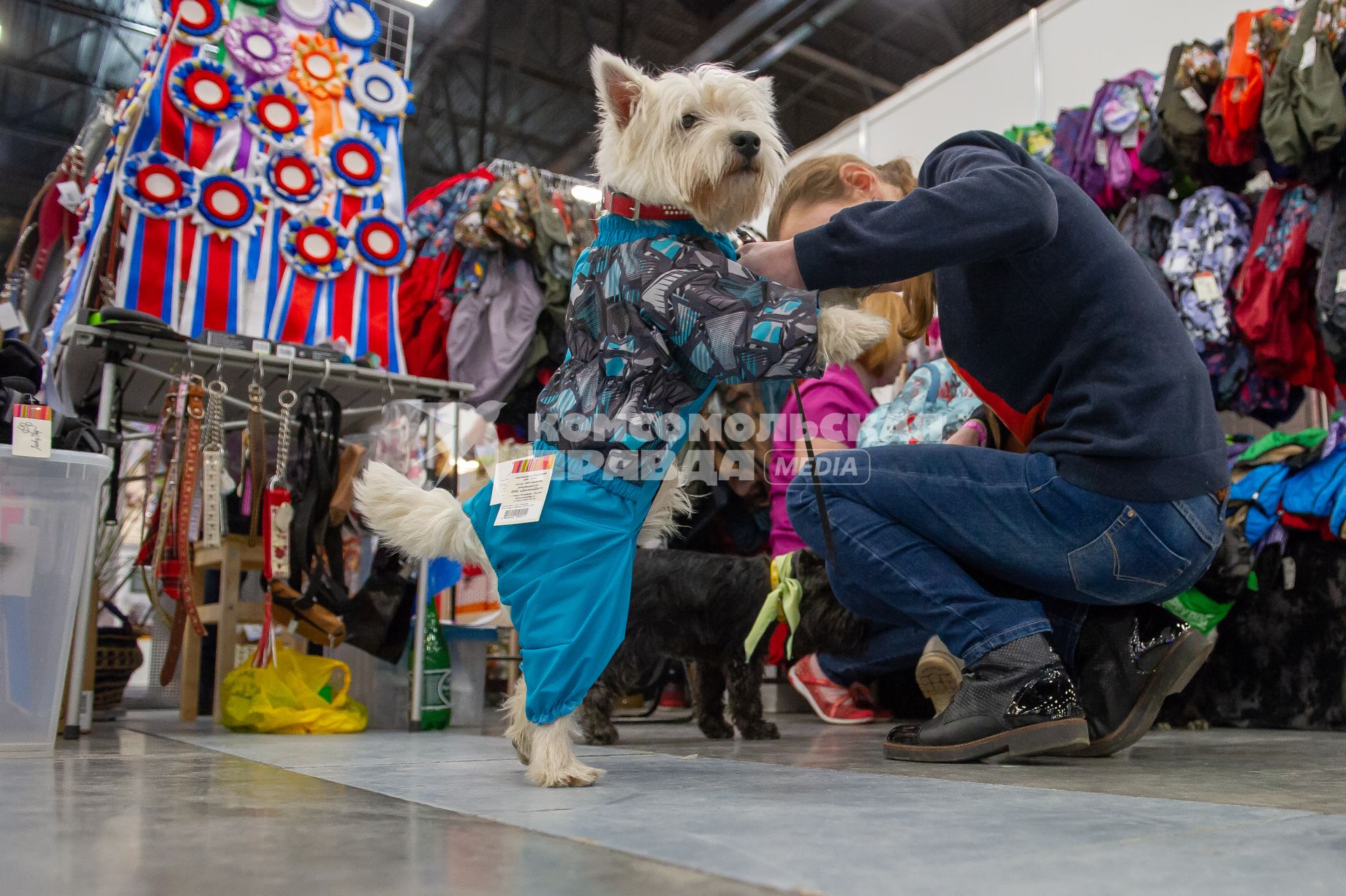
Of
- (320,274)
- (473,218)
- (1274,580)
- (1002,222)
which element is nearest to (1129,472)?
(1002,222)

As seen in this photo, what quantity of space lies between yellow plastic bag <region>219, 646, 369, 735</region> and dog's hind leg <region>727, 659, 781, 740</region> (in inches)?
47.1

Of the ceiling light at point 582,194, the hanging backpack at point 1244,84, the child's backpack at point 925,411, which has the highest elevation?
the ceiling light at point 582,194

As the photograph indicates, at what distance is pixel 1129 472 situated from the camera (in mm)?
1780

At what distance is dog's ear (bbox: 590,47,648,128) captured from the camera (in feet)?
5.87

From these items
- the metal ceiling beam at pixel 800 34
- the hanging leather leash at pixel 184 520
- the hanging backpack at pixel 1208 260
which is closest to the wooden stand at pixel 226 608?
the hanging leather leash at pixel 184 520

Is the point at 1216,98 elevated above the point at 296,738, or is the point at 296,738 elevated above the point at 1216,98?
the point at 1216,98

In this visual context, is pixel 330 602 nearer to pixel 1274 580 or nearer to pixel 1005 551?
pixel 1005 551

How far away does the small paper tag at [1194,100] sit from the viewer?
3.34 meters

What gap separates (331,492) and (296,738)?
2.37 feet

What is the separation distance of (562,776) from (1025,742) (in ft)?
2.66

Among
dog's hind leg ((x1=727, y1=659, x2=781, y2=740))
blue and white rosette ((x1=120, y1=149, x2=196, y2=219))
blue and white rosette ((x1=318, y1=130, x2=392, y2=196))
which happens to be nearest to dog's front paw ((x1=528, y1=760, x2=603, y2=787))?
dog's hind leg ((x1=727, y1=659, x2=781, y2=740))

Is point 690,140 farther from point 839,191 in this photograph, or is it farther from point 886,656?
point 886,656

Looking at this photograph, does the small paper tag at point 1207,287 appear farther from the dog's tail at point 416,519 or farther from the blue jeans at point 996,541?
the dog's tail at point 416,519

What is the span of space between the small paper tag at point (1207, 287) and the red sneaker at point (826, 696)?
175cm
